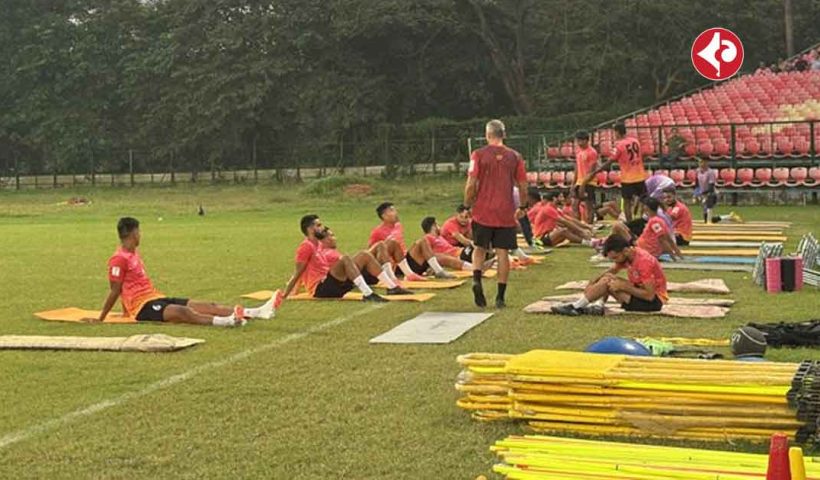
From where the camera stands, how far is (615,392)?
610 cm

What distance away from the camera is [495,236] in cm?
1220

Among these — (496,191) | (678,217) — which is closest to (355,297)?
(496,191)

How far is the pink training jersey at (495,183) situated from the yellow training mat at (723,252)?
19.3 feet

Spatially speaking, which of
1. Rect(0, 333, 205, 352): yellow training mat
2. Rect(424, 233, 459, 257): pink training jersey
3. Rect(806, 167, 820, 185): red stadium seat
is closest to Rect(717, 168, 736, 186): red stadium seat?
Rect(806, 167, 820, 185): red stadium seat

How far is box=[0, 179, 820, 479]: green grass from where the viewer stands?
19.0ft

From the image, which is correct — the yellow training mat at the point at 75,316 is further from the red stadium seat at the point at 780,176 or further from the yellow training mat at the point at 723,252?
the red stadium seat at the point at 780,176

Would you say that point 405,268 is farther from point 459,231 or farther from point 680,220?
point 680,220

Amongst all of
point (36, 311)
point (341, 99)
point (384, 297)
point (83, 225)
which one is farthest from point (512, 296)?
point (341, 99)

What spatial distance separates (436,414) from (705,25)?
46207 mm

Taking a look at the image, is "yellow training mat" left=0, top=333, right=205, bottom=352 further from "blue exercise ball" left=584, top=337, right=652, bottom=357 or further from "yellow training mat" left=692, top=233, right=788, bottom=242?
"yellow training mat" left=692, top=233, right=788, bottom=242

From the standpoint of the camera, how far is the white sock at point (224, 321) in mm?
10555

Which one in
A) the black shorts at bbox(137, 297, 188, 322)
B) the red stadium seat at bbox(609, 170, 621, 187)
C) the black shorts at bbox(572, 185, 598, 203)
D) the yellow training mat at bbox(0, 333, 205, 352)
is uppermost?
the red stadium seat at bbox(609, 170, 621, 187)

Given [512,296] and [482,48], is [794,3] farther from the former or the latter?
[512,296]

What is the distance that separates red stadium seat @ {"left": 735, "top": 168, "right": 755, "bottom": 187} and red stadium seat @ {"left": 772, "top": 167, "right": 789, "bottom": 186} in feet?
1.79
